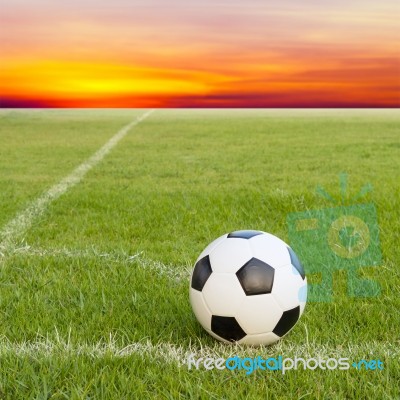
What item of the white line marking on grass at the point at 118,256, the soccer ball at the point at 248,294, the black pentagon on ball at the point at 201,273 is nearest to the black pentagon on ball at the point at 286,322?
the soccer ball at the point at 248,294

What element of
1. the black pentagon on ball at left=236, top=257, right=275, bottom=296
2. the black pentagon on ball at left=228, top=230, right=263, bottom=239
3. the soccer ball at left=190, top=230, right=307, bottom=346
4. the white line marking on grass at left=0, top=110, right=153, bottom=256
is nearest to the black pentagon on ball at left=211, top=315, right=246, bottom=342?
the soccer ball at left=190, top=230, right=307, bottom=346

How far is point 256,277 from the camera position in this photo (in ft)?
9.05

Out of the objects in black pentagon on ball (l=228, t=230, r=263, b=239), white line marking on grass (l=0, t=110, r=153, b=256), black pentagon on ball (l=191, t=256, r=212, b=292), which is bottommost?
white line marking on grass (l=0, t=110, r=153, b=256)

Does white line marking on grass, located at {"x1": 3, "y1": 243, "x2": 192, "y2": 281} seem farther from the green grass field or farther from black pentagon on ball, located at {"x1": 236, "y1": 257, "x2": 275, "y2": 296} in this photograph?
black pentagon on ball, located at {"x1": 236, "y1": 257, "x2": 275, "y2": 296}

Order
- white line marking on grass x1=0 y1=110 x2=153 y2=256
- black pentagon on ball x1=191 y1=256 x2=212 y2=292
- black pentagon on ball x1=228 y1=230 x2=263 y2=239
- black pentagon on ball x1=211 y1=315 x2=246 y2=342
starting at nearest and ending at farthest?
black pentagon on ball x1=211 y1=315 x2=246 y2=342, black pentagon on ball x1=191 y1=256 x2=212 y2=292, black pentagon on ball x1=228 y1=230 x2=263 y2=239, white line marking on grass x1=0 y1=110 x2=153 y2=256

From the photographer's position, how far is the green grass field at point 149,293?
246 centimetres

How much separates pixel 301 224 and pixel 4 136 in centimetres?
1398

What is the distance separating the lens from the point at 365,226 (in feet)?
16.5

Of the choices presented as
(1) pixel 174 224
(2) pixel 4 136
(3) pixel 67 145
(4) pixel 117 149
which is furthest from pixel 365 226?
(2) pixel 4 136

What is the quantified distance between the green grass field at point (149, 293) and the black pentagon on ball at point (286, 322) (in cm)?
9

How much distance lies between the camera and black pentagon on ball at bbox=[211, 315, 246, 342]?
8.92 ft

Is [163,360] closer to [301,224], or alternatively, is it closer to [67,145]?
[301,224]

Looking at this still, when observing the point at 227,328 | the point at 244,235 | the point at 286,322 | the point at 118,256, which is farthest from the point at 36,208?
the point at 286,322

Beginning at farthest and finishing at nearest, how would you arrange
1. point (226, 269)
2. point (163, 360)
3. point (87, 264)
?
point (87, 264)
point (226, 269)
point (163, 360)
